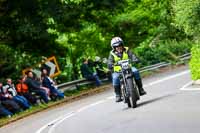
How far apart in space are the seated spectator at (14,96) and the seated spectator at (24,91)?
487mm

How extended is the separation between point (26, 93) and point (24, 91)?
0.37 ft

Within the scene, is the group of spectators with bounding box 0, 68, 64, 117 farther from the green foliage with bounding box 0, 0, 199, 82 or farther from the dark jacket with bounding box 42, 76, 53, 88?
the green foliage with bounding box 0, 0, 199, 82

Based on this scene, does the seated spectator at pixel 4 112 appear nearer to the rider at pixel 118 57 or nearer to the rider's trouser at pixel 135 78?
the rider's trouser at pixel 135 78

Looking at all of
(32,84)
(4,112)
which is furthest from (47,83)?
(4,112)

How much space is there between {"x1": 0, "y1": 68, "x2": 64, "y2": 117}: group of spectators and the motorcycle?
6.15 meters

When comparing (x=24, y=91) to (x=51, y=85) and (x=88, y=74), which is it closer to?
(x=51, y=85)

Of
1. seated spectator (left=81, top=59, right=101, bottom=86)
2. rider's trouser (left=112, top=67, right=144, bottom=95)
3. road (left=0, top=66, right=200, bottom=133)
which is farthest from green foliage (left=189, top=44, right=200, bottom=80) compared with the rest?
seated spectator (left=81, top=59, right=101, bottom=86)

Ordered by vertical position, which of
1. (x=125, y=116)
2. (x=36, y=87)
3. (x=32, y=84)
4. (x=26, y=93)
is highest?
(x=32, y=84)

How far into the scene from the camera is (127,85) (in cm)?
1766

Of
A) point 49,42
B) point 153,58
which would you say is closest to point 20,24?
point 49,42

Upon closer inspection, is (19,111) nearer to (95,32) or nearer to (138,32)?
(95,32)

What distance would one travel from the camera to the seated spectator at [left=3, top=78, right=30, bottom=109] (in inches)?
922

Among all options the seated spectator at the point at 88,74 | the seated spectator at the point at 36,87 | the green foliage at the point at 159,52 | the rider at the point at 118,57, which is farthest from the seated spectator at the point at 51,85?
the green foliage at the point at 159,52

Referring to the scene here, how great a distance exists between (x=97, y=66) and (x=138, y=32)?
914 centimetres
